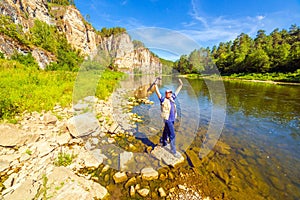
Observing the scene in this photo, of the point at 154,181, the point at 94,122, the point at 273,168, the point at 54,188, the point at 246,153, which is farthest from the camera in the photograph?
the point at 94,122

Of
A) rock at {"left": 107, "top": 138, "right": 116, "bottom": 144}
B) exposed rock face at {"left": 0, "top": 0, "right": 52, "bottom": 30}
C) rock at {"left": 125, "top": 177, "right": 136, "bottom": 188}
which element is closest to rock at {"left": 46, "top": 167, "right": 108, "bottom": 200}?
rock at {"left": 125, "top": 177, "right": 136, "bottom": 188}

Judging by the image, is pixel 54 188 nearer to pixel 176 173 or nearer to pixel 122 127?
pixel 176 173

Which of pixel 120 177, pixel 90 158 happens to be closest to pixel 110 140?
pixel 90 158

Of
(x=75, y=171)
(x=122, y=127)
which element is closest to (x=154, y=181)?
(x=75, y=171)

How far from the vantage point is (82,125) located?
5.59 metres

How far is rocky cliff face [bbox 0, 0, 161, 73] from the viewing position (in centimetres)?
871

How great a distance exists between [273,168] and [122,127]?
5585mm

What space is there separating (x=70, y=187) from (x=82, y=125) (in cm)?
305

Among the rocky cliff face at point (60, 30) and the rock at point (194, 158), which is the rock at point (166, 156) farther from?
the rocky cliff face at point (60, 30)

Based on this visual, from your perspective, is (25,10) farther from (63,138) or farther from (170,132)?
(170,132)

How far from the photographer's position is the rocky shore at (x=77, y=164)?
2.94m

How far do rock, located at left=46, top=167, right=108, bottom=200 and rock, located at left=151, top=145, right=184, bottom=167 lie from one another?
182 cm

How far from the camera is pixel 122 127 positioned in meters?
6.47

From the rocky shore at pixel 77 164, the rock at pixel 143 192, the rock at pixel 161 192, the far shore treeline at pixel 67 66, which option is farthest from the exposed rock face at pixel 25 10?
the rock at pixel 161 192
